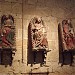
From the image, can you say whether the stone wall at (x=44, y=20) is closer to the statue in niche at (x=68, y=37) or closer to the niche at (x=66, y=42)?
the niche at (x=66, y=42)

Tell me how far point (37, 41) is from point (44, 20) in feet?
1.78

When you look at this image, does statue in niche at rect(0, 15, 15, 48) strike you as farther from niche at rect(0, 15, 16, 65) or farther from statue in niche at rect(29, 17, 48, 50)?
statue in niche at rect(29, 17, 48, 50)

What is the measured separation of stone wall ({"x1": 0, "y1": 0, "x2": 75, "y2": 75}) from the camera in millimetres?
4789

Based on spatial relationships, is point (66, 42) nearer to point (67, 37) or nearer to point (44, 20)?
point (67, 37)

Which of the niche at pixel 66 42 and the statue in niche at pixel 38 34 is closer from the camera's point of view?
the statue in niche at pixel 38 34

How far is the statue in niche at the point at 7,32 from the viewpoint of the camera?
4.58 metres

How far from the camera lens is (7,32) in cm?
464

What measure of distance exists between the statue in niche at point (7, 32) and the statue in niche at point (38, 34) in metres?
0.40

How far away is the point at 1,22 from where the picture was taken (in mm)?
4723

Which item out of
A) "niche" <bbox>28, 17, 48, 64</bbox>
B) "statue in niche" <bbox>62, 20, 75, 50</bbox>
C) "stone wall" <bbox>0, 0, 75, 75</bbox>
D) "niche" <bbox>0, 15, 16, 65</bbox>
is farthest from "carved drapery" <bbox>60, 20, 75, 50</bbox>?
"niche" <bbox>0, 15, 16, 65</bbox>

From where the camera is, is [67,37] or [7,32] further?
[67,37]

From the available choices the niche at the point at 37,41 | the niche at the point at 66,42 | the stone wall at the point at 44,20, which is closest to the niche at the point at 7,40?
the stone wall at the point at 44,20

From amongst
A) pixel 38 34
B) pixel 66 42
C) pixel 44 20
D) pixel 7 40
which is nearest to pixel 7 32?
pixel 7 40

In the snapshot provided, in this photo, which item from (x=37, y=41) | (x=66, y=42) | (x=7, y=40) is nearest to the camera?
(x=7, y=40)
